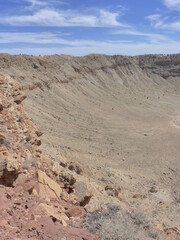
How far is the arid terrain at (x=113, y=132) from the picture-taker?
39.3 feet

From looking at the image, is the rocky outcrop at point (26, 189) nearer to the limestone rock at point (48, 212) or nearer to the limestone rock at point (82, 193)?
the limestone rock at point (48, 212)

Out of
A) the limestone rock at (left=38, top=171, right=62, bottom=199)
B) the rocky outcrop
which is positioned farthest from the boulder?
the limestone rock at (left=38, top=171, right=62, bottom=199)

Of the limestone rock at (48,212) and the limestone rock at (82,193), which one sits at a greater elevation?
the limestone rock at (48,212)

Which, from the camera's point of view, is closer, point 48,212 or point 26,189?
point 48,212

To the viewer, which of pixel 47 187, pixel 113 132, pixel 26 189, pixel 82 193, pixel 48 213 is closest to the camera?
pixel 48 213

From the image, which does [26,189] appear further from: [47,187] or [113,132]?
[113,132]

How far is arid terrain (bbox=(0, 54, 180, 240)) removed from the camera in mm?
11965

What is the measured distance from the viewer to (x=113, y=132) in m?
40.0

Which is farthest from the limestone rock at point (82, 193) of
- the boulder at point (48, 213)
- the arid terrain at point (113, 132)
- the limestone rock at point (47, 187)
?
the boulder at point (48, 213)

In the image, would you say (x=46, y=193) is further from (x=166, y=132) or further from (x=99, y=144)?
(x=166, y=132)

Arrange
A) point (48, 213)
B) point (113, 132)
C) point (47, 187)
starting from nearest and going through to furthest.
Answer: point (48, 213) < point (47, 187) < point (113, 132)

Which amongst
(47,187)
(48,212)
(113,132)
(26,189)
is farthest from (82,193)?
(113,132)

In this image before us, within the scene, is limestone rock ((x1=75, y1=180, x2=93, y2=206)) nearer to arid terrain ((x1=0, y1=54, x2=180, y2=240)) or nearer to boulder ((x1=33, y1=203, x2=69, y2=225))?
arid terrain ((x1=0, y1=54, x2=180, y2=240))

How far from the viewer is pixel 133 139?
3822cm
